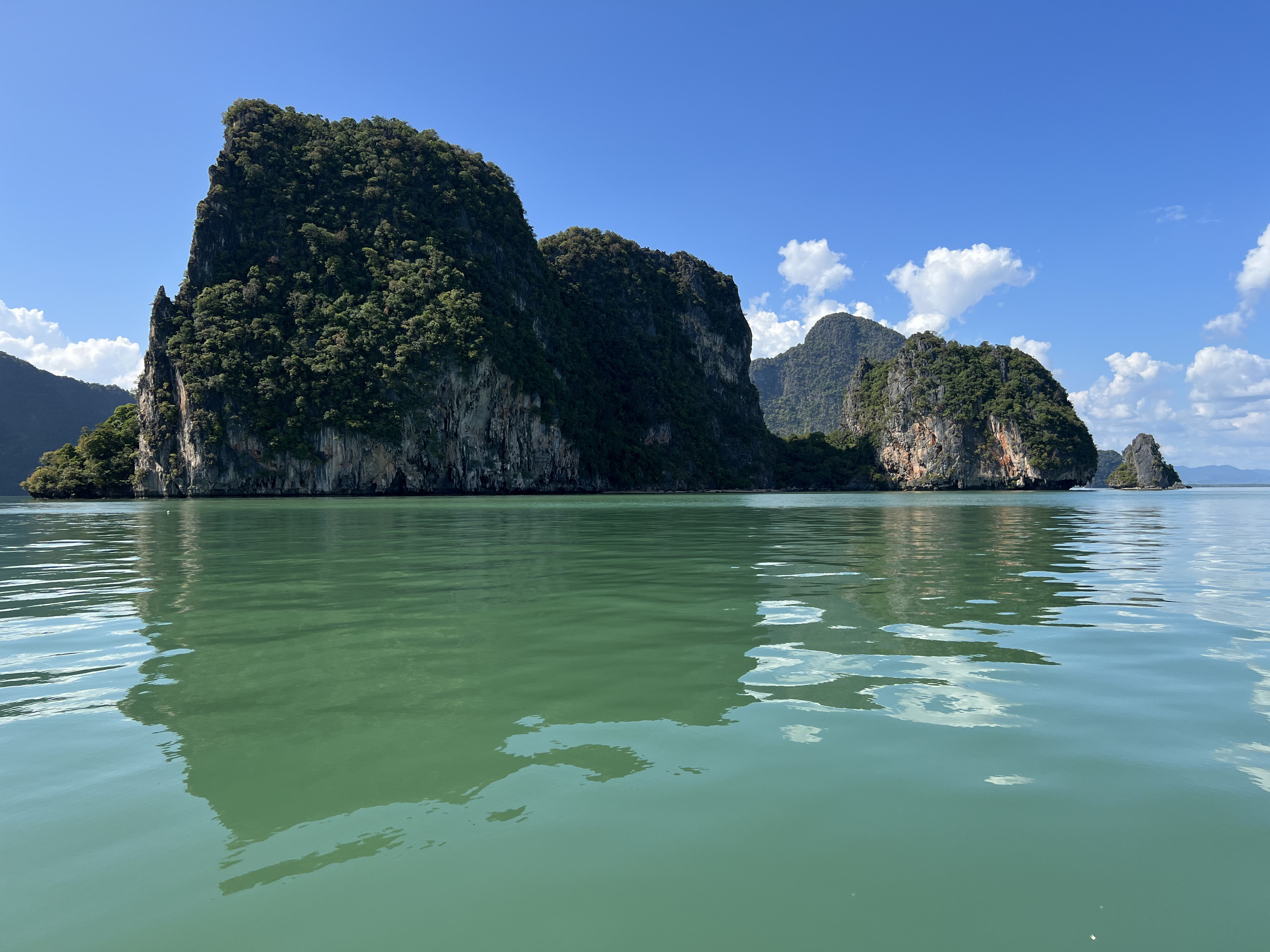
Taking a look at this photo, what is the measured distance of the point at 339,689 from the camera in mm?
5285

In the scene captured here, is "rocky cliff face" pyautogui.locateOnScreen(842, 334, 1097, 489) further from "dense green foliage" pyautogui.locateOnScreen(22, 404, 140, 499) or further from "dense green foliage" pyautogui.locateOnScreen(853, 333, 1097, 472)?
"dense green foliage" pyautogui.locateOnScreen(22, 404, 140, 499)

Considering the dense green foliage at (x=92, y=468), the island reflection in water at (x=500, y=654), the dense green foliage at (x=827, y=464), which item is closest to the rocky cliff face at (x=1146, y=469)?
the dense green foliage at (x=827, y=464)

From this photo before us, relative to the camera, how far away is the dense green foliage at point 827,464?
5846 inches

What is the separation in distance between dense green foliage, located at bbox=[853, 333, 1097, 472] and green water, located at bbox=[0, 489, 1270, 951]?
142m

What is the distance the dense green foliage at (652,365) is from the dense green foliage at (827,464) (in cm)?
767

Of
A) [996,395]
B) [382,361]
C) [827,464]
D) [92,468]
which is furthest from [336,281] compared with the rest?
[996,395]

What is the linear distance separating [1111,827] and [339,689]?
16.3ft

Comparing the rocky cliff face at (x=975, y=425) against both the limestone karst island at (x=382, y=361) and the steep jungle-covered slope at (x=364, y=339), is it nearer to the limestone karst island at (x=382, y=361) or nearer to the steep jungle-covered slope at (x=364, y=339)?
the limestone karst island at (x=382, y=361)

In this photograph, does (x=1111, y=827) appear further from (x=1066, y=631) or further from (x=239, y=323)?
(x=239, y=323)

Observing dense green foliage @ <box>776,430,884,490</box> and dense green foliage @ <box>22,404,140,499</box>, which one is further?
dense green foliage @ <box>776,430,884,490</box>

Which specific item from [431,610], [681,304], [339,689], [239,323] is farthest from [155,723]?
[681,304]

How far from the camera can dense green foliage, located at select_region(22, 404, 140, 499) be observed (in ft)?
253

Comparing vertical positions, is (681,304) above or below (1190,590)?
above

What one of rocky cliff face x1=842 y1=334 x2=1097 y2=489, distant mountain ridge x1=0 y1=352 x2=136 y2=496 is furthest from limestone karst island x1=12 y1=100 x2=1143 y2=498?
distant mountain ridge x1=0 y1=352 x2=136 y2=496
